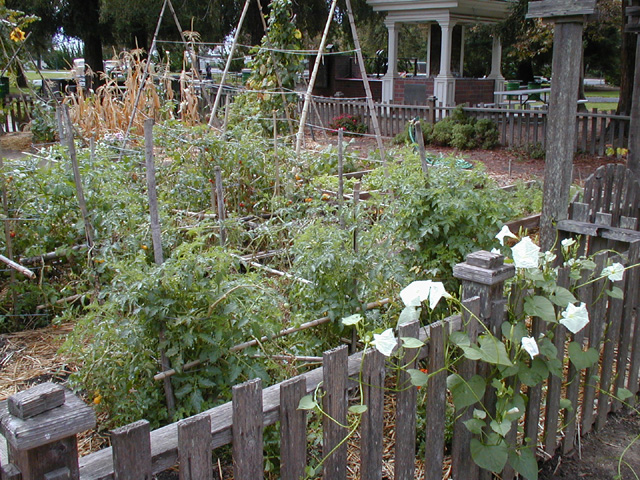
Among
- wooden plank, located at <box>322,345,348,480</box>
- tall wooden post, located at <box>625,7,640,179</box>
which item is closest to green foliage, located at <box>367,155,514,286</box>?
wooden plank, located at <box>322,345,348,480</box>

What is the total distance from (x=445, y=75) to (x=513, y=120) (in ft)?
17.5

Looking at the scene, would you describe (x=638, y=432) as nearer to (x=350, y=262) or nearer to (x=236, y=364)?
(x=350, y=262)

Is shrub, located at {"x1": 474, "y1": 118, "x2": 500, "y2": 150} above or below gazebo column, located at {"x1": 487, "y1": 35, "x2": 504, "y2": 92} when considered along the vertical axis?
below

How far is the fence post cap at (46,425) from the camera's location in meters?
1.34

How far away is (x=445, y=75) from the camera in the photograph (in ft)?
60.7

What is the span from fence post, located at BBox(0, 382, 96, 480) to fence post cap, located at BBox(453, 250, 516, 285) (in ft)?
4.91

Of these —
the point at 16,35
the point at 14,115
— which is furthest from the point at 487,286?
the point at 14,115

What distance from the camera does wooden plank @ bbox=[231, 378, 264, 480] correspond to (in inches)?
67.9

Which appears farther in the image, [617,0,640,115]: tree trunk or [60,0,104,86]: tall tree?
[60,0,104,86]: tall tree

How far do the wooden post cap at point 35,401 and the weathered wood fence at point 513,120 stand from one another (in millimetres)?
8472

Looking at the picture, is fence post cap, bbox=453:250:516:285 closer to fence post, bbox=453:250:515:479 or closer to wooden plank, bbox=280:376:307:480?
fence post, bbox=453:250:515:479

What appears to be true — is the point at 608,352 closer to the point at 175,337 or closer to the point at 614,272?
the point at 614,272

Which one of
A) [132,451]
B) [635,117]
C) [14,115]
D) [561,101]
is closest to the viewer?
[132,451]

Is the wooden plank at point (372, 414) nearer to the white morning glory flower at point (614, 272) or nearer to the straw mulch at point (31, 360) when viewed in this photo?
the white morning glory flower at point (614, 272)
